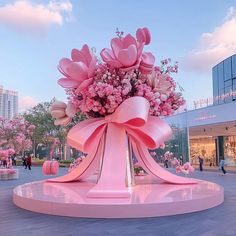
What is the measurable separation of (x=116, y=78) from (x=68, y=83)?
1107 mm

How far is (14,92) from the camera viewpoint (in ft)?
212

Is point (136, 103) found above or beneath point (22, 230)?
above

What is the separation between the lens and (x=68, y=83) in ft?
23.2

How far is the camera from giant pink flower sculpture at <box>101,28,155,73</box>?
6.34 meters

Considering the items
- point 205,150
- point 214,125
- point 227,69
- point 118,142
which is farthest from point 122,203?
point 205,150

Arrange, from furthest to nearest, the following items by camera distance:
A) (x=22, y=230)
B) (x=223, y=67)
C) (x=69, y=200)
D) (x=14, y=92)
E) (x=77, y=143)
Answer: (x=14, y=92) < (x=223, y=67) < (x=77, y=143) < (x=69, y=200) < (x=22, y=230)

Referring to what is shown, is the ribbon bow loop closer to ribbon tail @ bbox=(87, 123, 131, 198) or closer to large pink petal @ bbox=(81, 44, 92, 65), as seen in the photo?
ribbon tail @ bbox=(87, 123, 131, 198)

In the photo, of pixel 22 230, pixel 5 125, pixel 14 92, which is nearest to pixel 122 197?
pixel 22 230

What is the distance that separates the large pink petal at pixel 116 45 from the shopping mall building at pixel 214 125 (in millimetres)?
13967

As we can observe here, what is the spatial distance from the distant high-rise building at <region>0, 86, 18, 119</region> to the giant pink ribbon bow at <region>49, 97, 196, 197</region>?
5164cm

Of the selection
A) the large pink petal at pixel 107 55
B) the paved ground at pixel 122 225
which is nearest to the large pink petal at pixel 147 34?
the large pink petal at pixel 107 55

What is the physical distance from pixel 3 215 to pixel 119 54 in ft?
11.7

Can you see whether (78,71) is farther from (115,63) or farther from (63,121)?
(63,121)

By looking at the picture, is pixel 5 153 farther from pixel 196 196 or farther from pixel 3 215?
pixel 196 196
